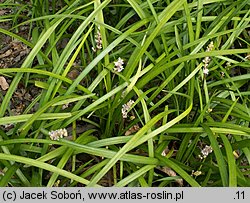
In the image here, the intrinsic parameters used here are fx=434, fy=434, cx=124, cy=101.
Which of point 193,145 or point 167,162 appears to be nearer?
point 167,162

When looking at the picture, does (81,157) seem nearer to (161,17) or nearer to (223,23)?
(161,17)
